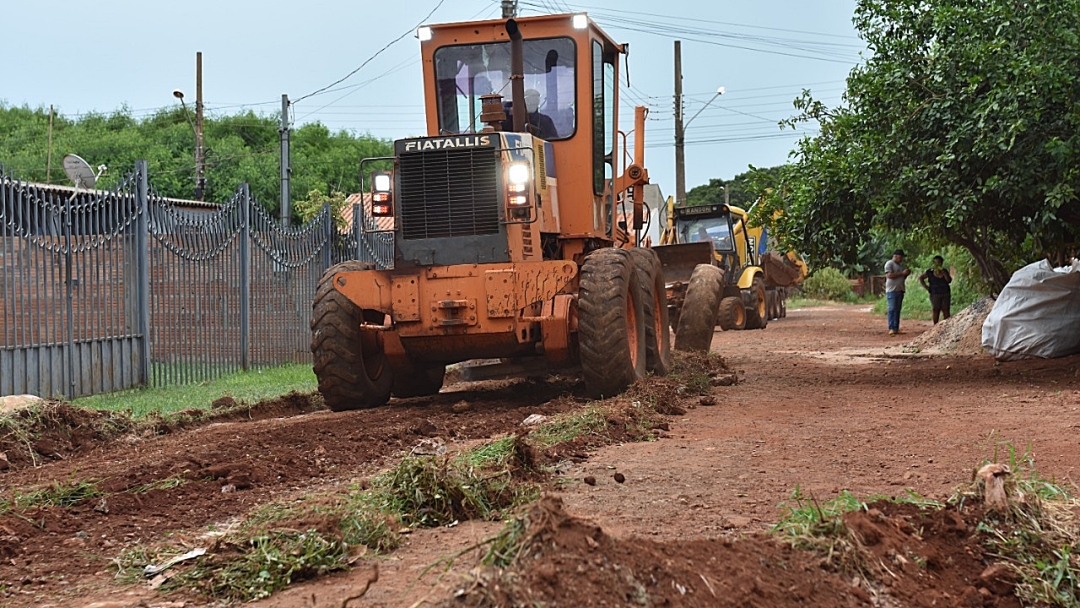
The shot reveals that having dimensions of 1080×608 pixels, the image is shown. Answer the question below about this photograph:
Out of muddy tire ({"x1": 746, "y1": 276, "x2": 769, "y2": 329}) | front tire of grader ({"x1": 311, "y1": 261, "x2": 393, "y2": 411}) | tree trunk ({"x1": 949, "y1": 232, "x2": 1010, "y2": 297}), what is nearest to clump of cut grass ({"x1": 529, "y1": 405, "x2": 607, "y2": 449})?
front tire of grader ({"x1": 311, "y1": 261, "x2": 393, "y2": 411})

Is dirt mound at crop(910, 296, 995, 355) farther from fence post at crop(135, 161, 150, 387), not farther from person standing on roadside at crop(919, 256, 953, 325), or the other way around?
fence post at crop(135, 161, 150, 387)

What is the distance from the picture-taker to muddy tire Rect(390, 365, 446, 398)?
11828 mm

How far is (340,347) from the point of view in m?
10.4

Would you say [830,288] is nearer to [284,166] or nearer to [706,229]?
[706,229]

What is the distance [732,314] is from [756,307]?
197 cm

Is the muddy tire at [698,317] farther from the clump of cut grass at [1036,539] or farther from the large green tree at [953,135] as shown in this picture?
the clump of cut grass at [1036,539]

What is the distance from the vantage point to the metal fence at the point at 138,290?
38.0 feet

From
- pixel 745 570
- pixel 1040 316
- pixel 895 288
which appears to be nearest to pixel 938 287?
pixel 895 288

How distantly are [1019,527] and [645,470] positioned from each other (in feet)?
7.95

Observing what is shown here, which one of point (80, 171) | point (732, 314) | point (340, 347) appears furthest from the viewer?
point (732, 314)

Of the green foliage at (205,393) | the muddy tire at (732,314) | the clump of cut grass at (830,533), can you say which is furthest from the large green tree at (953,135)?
the muddy tire at (732,314)

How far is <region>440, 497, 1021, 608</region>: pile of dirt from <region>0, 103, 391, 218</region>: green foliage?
121 ft

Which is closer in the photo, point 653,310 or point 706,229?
point 653,310

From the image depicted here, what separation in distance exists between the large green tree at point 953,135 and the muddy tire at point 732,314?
33.4 ft
